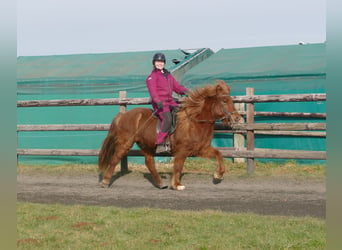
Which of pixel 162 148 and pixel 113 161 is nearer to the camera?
pixel 162 148

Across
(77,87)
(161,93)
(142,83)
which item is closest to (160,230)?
(161,93)

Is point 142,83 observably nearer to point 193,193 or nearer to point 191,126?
point 191,126

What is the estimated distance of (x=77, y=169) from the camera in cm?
1299

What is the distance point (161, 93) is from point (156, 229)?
4553mm

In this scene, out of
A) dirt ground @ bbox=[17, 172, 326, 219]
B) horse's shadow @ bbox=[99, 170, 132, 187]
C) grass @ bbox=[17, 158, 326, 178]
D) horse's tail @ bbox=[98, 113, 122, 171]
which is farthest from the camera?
grass @ bbox=[17, 158, 326, 178]

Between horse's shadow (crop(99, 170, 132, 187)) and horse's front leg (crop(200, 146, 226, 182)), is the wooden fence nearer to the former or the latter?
horse's shadow (crop(99, 170, 132, 187))

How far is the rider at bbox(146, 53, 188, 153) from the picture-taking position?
10.0m

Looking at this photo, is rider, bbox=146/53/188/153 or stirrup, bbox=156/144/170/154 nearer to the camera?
rider, bbox=146/53/188/153

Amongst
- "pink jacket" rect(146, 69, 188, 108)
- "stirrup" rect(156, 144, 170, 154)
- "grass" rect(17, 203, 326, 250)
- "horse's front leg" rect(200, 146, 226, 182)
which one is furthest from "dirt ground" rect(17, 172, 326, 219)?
"pink jacket" rect(146, 69, 188, 108)

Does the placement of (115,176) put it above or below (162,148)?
below

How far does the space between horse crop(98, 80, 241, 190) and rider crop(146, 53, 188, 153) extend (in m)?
0.17

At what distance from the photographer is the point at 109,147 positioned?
1086 centimetres

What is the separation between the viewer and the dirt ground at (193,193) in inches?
317

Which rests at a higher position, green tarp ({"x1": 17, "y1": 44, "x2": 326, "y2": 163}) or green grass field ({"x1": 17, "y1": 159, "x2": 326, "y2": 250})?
green tarp ({"x1": 17, "y1": 44, "x2": 326, "y2": 163})
